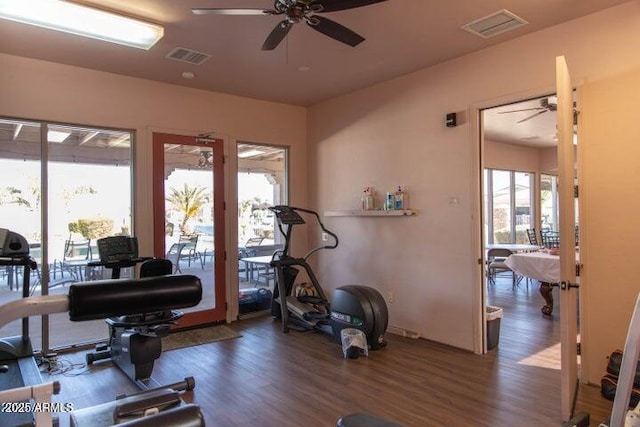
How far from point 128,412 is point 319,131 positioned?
4570mm

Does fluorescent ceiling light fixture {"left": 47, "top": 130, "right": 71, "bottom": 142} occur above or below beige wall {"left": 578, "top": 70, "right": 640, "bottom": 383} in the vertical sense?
above

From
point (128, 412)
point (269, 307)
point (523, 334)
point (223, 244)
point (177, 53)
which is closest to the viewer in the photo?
point (128, 412)

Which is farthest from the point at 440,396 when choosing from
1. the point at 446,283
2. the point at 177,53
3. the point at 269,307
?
the point at 177,53

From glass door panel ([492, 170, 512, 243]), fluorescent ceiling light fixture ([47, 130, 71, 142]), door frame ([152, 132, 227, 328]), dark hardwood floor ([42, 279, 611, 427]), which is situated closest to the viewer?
dark hardwood floor ([42, 279, 611, 427])

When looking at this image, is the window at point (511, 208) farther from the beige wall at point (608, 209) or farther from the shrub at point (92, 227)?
the shrub at point (92, 227)

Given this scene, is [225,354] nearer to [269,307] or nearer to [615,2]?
[269,307]

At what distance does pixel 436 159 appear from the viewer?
13.9ft

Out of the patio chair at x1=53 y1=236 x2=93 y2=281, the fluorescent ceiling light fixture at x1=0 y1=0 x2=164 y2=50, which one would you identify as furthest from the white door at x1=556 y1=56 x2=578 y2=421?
the patio chair at x1=53 y1=236 x2=93 y2=281

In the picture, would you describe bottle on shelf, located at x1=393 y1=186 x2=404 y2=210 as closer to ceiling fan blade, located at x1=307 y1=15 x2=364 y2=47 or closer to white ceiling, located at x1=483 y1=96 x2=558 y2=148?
white ceiling, located at x1=483 y1=96 x2=558 y2=148

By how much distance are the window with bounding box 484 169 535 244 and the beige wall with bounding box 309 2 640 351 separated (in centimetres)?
512

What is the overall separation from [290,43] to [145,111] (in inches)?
78.7

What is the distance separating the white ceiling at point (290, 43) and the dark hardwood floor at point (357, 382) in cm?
286

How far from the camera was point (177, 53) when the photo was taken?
12.8ft

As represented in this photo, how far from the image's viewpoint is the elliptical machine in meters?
3.93
